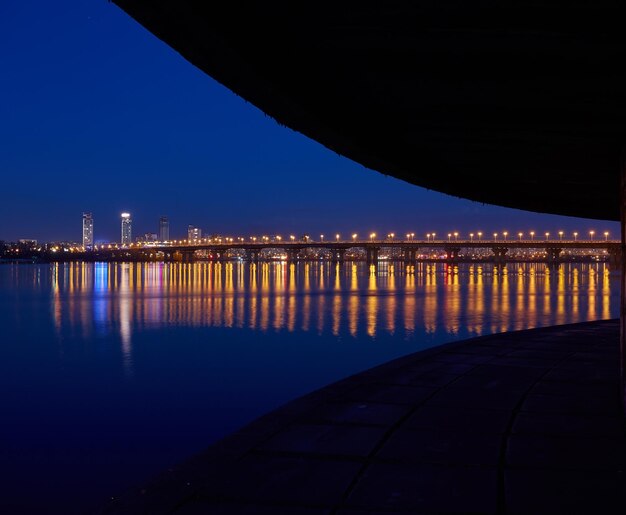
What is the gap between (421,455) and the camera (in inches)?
256

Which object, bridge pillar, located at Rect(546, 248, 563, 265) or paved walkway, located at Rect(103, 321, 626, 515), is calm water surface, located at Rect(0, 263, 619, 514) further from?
bridge pillar, located at Rect(546, 248, 563, 265)

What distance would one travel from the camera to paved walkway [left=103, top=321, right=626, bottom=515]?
528cm

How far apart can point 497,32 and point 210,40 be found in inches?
78.0

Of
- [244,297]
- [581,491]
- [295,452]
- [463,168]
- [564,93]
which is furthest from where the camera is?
[244,297]

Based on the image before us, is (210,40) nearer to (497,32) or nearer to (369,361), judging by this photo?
(497,32)

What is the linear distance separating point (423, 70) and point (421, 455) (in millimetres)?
3588

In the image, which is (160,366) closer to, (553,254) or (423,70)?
(423,70)

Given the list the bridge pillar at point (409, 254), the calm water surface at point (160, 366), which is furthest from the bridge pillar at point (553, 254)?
the calm water surface at point (160, 366)

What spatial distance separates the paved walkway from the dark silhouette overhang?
3323 millimetres

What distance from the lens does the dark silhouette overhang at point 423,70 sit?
166 inches

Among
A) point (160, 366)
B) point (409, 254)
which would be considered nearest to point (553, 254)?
point (409, 254)

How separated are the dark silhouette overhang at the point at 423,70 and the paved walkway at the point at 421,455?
10.9 ft

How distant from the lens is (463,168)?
35.5 ft

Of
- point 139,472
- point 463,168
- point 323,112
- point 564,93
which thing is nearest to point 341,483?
point 323,112
